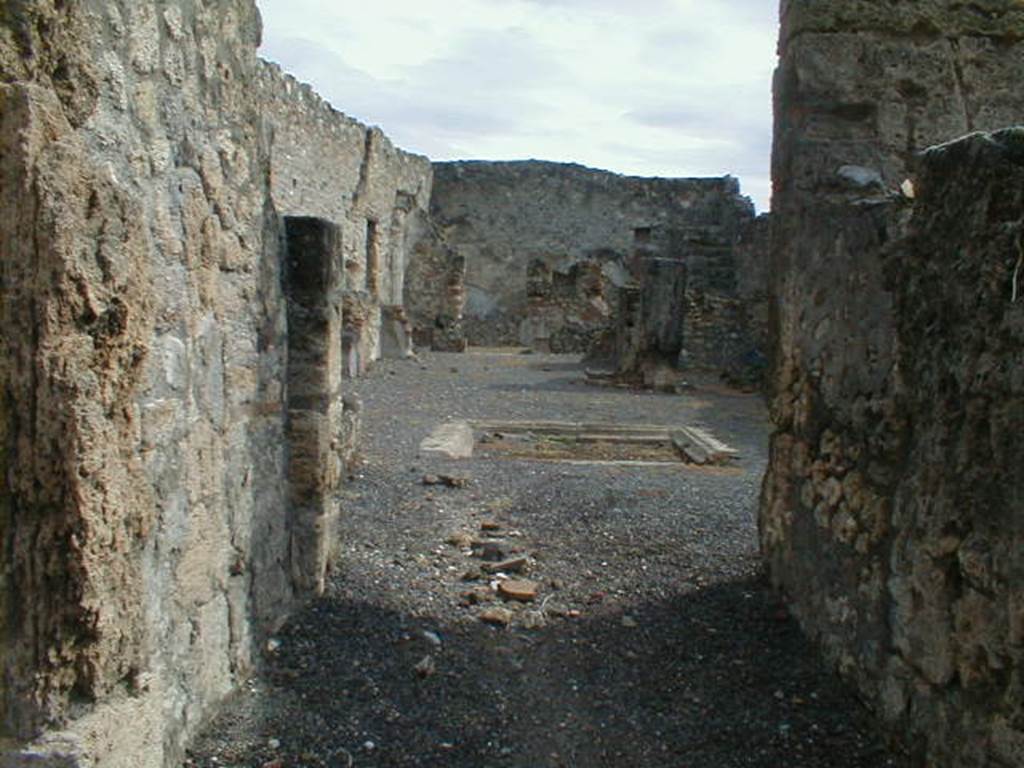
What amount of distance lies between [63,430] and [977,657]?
7.47 feet

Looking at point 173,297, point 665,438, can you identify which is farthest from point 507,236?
point 173,297

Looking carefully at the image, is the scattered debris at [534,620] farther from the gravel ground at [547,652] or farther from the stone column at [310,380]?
the stone column at [310,380]

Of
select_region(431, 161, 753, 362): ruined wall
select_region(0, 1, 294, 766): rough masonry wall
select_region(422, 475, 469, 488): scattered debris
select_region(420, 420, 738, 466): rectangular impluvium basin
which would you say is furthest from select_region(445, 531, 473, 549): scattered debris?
select_region(431, 161, 753, 362): ruined wall

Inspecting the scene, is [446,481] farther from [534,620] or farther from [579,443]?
[579,443]

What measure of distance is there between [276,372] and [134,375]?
1.49 meters

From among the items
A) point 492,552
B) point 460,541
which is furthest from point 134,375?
point 460,541

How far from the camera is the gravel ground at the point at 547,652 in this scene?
3318 mm

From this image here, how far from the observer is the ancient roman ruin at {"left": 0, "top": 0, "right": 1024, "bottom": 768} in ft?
7.57

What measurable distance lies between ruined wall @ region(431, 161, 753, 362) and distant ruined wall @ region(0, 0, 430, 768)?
2298cm

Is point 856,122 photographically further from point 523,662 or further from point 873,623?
point 523,662

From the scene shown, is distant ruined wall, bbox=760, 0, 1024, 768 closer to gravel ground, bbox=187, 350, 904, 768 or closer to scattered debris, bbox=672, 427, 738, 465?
gravel ground, bbox=187, 350, 904, 768

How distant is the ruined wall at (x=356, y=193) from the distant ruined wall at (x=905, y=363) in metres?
9.00

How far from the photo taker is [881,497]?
3.41 m

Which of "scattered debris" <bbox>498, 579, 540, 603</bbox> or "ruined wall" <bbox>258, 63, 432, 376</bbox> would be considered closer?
"scattered debris" <bbox>498, 579, 540, 603</bbox>
